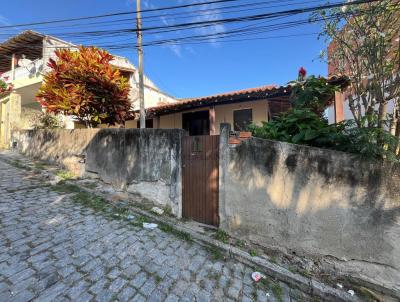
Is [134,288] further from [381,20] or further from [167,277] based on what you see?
[381,20]

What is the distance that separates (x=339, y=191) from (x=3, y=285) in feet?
13.9

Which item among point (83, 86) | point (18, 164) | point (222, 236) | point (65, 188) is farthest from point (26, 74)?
point (222, 236)

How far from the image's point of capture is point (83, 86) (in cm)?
652

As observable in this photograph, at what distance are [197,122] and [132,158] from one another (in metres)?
5.25

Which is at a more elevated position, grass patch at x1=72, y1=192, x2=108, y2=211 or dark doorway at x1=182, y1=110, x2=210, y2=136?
dark doorway at x1=182, y1=110, x2=210, y2=136

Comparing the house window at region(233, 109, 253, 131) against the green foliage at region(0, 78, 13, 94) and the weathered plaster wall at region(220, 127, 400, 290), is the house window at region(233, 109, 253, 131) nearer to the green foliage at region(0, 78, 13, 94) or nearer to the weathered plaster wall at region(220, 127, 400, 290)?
the weathered plaster wall at region(220, 127, 400, 290)

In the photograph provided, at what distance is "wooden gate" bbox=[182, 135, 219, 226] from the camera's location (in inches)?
158

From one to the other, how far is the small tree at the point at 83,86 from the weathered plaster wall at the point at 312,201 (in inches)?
192

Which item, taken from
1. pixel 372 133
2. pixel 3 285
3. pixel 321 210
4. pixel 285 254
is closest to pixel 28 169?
pixel 3 285

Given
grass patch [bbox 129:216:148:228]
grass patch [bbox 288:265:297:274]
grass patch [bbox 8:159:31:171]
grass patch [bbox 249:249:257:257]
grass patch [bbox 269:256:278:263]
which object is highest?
grass patch [bbox 8:159:31:171]

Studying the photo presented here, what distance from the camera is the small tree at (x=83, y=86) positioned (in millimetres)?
6371

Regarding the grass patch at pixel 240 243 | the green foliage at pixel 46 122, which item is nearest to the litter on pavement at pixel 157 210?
the grass patch at pixel 240 243

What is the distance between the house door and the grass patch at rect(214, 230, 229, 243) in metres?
13.8

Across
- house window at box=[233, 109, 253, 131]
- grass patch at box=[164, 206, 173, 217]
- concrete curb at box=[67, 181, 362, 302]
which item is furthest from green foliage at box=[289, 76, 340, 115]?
house window at box=[233, 109, 253, 131]
